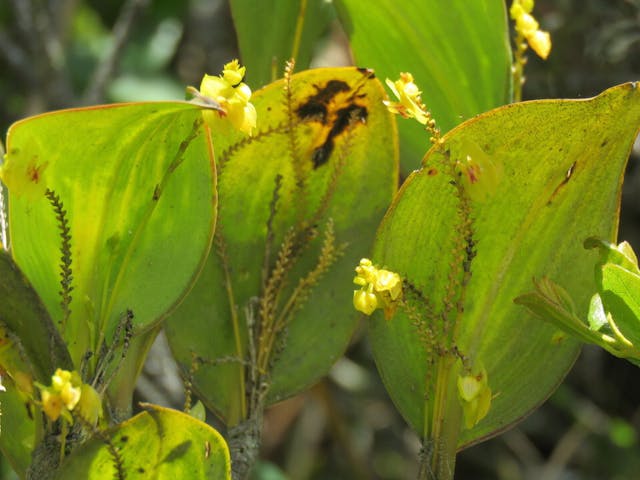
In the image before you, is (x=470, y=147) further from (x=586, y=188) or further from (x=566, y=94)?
(x=566, y=94)

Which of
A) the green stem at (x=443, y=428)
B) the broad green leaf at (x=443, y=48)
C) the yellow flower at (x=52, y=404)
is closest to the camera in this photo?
the yellow flower at (x=52, y=404)

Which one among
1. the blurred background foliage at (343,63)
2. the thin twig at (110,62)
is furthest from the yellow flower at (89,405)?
the thin twig at (110,62)

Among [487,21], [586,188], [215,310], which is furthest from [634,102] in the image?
[215,310]

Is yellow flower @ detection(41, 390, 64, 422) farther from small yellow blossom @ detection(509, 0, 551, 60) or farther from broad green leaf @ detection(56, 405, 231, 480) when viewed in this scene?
small yellow blossom @ detection(509, 0, 551, 60)

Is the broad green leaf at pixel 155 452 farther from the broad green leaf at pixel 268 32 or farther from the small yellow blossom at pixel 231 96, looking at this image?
the broad green leaf at pixel 268 32

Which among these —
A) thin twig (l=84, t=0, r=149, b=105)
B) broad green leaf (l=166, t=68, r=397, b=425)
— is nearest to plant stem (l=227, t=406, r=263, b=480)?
broad green leaf (l=166, t=68, r=397, b=425)
